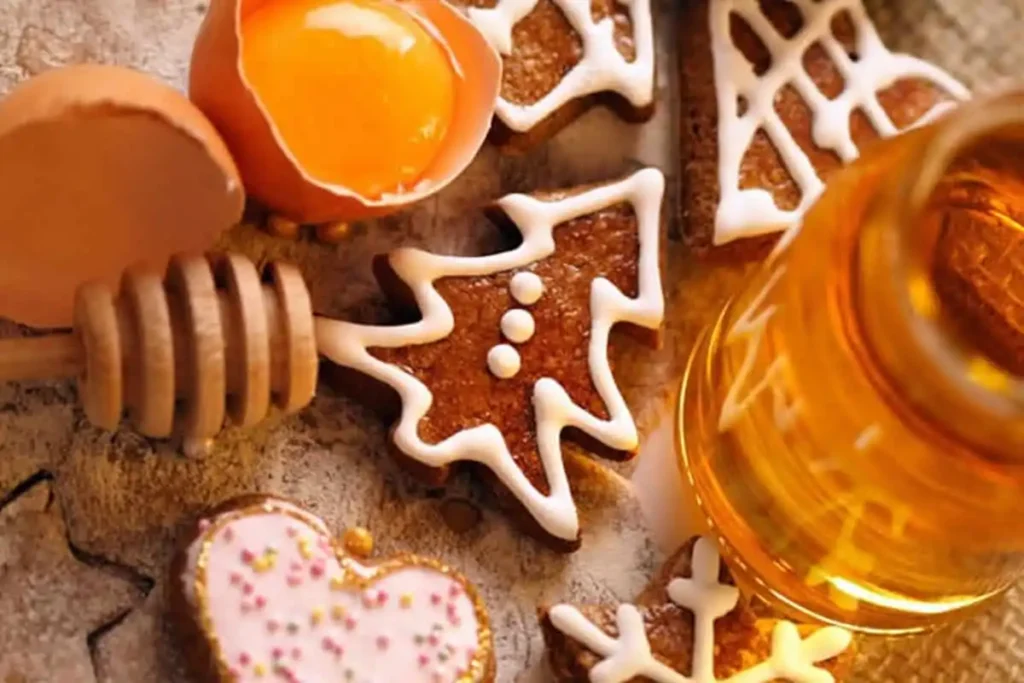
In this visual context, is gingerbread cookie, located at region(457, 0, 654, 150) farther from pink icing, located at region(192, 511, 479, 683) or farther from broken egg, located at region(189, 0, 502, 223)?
pink icing, located at region(192, 511, 479, 683)

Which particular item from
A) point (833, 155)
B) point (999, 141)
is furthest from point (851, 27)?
point (999, 141)

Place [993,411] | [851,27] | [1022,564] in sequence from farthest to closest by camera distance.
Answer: [851,27], [1022,564], [993,411]

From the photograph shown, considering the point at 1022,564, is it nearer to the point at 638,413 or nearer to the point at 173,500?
the point at 638,413

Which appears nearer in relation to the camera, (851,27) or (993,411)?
(993,411)

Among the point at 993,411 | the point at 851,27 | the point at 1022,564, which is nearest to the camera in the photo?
the point at 993,411

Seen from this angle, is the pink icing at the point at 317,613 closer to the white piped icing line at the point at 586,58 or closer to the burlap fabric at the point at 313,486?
the burlap fabric at the point at 313,486

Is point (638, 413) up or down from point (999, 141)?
down

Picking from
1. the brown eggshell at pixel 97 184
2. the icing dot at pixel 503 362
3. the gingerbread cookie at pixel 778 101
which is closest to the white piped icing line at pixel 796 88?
the gingerbread cookie at pixel 778 101
